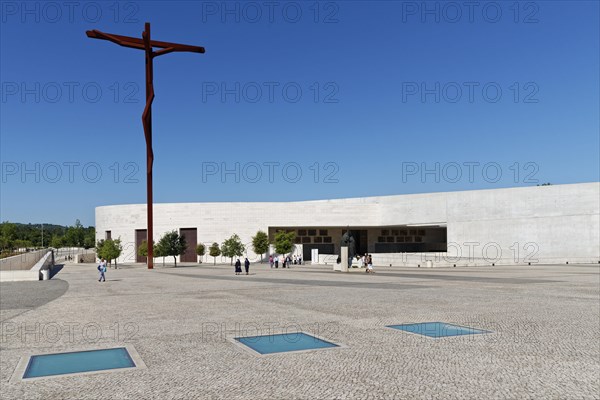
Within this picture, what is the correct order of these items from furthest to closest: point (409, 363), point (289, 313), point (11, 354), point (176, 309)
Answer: point (176, 309) → point (289, 313) → point (11, 354) → point (409, 363)

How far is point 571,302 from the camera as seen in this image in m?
15.8

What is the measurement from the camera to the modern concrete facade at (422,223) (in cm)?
5931

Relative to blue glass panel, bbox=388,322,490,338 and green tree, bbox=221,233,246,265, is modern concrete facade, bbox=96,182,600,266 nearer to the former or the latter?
green tree, bbox=221,233,246,265

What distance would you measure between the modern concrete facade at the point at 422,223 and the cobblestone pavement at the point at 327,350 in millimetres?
36416

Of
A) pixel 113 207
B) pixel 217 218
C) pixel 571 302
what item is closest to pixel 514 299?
pixel 571 302

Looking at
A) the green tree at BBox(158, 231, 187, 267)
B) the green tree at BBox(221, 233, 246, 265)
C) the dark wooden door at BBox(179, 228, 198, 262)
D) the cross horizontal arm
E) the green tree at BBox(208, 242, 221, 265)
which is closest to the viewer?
the cross horizontal arm

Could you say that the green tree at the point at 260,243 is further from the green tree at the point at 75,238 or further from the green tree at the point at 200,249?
the green tree at the point at 75,238

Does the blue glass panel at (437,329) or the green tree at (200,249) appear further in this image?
the green tree at (200,249)

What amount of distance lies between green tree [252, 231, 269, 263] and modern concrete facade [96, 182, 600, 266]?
385 cm

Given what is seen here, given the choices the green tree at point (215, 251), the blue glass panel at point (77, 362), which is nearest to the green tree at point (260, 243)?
the green tree at point (215, 251)

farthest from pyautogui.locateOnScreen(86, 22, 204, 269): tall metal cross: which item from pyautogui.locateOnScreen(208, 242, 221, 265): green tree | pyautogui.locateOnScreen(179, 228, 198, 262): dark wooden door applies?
pyautogui.locateOnScreen(179, 228, 198, 262): dark wooden door

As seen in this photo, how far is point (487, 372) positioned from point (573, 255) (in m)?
59.1

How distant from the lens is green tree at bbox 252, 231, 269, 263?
75.9 meters

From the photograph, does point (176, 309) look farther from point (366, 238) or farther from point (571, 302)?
point (366, 238)
